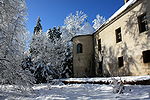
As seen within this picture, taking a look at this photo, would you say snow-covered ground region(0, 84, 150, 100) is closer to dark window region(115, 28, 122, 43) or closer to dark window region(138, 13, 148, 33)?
dark window region(138, 13, 148, 33)

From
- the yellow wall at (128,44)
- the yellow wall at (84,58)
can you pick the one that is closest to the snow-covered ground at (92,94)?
the yellow wall at (128,44)

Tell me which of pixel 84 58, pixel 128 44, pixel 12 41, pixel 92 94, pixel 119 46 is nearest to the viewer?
pixel 92 94

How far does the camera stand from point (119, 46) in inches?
620

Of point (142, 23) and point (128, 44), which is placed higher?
point (142, 23)

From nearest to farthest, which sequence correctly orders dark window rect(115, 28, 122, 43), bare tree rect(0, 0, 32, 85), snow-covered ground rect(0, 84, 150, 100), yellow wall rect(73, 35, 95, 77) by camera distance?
snow-covered ground rect(0, 84, 150, 100) → bare tree rect(0, 0, 32, 85) → dark window rect(115, 28, 122, 43) → yellow wall rect(73, 35, 95, 77)

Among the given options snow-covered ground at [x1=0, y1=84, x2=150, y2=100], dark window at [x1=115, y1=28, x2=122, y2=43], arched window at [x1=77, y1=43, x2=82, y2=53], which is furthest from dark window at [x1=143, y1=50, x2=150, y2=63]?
arched window at [x1=77, y1=43, x2=82, y2=53]

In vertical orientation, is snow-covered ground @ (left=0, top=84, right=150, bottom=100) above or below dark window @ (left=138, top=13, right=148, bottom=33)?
below

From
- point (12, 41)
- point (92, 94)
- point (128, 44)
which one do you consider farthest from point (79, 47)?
point (92, 94)

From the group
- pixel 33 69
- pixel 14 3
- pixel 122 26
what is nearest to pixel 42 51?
pixel 33 69

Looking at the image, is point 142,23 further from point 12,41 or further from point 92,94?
point 12,41

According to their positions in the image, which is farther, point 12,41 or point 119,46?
point 119,46

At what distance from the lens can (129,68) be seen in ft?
45.8

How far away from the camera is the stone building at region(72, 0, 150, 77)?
1272 cm

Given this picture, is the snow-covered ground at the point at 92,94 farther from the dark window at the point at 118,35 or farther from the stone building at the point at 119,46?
the dark window at the point at 118,35
